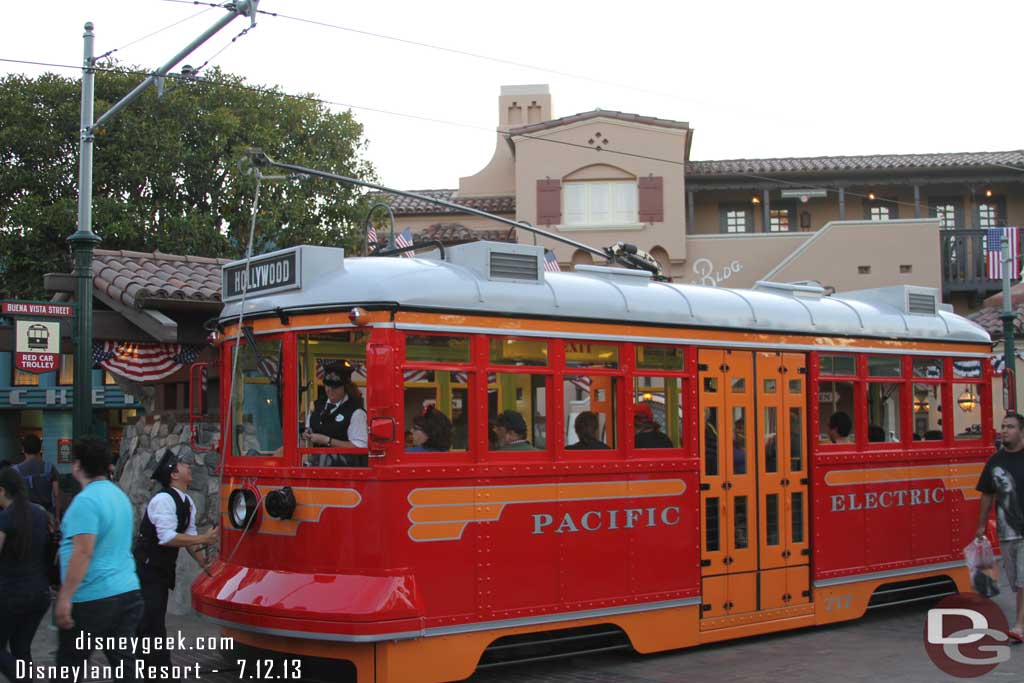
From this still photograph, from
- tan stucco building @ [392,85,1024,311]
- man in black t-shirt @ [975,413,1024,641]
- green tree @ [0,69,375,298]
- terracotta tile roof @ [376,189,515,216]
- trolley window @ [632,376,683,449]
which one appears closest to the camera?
trolley window @ [632,376,683,449]

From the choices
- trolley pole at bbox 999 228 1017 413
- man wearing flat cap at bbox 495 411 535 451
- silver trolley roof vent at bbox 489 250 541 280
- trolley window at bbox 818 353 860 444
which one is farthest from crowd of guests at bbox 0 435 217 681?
trolley pole at bbox 999 228 1017 413

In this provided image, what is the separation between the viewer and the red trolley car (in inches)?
288

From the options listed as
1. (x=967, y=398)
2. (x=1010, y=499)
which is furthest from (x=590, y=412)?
(x=967, y=398)

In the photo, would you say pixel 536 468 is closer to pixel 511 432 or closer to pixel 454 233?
pixel 511 432

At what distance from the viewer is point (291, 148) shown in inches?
1134

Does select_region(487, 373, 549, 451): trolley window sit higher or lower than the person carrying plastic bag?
higher

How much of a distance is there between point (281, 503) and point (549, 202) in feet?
71.3

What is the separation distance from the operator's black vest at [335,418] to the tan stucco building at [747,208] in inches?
735

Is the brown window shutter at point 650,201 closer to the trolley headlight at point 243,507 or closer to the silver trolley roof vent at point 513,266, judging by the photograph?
the silver trolley roof vent at point 513,266

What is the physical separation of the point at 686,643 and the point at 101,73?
23.5 m

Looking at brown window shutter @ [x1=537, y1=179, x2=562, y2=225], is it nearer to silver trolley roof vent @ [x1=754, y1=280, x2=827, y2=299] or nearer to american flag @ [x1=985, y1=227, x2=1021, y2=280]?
american flag @ [x1=985, y1=227, x2=1021, y2=280]

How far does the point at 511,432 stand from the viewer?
8023 mm

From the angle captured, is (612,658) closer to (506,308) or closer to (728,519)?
(728,519)

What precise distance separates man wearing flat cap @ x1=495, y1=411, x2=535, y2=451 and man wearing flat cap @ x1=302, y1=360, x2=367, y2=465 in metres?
0.99
